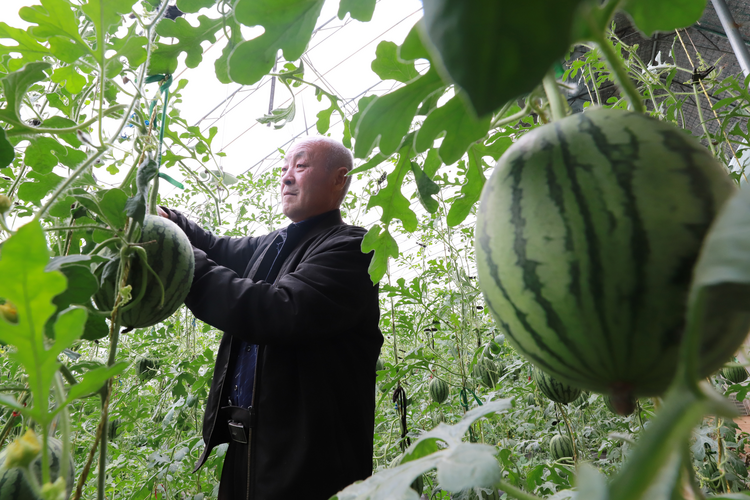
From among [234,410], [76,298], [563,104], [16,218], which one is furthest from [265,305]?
[563,104]

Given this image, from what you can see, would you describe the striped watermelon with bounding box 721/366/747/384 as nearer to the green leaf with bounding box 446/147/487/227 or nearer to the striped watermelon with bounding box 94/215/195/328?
the green leaf with bounding box 446/147/487/227

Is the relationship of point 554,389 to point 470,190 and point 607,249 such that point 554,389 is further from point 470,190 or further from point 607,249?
point 607,249

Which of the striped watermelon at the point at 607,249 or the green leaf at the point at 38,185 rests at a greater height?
the green leaf at the point at 38,185

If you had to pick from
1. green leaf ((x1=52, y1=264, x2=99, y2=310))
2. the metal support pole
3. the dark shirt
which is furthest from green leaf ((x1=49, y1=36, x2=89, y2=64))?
the metal support pole

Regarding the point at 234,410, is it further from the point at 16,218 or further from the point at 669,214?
the point at 669,214

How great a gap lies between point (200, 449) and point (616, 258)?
95.8 inches

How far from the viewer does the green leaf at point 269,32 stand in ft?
1.78

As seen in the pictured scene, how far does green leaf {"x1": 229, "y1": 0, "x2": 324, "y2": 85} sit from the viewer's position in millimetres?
543

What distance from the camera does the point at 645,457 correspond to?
7.1 inches

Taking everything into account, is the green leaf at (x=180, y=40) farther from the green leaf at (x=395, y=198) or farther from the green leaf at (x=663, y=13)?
the green leaf at (x=663, y=13)

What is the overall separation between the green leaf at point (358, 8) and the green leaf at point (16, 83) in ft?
1.59

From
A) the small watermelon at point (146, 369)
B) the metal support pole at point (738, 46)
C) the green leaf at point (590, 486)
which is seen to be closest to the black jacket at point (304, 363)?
the small watermelon at point (146, 369)

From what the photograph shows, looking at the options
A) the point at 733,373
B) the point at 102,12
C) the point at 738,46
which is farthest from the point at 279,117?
the point at 733,373

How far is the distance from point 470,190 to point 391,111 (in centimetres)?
37
